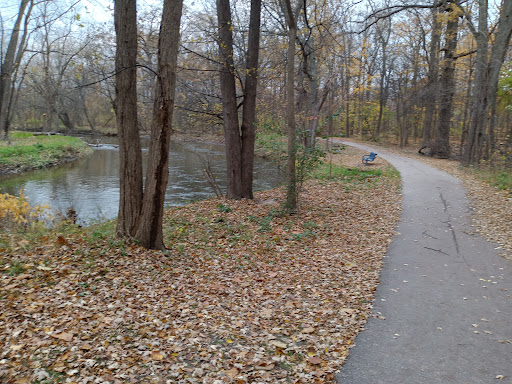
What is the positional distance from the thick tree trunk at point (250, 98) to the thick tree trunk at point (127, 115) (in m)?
4.47

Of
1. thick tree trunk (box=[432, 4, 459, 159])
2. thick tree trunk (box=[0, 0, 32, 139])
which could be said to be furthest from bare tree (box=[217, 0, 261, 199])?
thick tree trunk (box=[432, 4, 459, 159])

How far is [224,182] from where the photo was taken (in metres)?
16.7

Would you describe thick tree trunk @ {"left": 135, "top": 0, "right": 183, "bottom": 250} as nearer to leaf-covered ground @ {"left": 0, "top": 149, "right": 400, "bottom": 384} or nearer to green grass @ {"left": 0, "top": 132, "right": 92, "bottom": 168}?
leaf-covered ground @ {"left": 0, "top": 149, "right": 400, "bottom": 384}

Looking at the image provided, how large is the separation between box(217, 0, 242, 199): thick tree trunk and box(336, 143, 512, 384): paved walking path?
5.04m

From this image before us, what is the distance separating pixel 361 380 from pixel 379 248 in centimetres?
419

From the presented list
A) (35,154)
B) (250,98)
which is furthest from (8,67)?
(250,98)

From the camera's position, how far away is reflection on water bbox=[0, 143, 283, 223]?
41.0ft

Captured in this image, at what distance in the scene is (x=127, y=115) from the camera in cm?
605

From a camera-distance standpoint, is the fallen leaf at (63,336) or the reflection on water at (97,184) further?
the reflection on water at (97,184)

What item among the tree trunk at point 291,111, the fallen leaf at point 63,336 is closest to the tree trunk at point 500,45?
the tree trunk at point 291,111

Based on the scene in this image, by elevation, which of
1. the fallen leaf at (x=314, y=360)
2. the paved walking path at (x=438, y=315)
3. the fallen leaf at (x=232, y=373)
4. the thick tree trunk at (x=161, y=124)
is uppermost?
the thick tree trunk at (x=161, y=124)

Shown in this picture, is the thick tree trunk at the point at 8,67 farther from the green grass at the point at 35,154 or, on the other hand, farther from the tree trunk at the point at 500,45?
the tree trunk at the point at 500,45

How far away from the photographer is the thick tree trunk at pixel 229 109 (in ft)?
32.8

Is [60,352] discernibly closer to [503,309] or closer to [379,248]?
[503,309]
